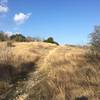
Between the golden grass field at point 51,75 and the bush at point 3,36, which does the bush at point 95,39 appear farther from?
the bush at point 3,36

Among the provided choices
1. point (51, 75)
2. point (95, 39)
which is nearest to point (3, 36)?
point (95, 39)

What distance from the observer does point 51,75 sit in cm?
1519

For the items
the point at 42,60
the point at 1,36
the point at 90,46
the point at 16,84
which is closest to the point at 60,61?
the point at 42,60

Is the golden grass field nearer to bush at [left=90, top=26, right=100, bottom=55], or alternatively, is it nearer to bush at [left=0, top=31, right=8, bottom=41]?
bush at [left=90, top=26, right=100, bottom=55]

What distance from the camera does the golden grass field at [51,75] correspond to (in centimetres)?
1355

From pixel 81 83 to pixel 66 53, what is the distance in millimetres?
5314

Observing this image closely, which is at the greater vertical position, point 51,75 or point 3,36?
point 3,36

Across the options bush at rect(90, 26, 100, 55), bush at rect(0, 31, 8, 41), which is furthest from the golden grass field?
bush at rect(0, 31, 8, 41)

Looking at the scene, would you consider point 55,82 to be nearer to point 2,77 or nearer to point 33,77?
point 33,77

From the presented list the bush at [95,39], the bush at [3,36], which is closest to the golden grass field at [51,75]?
the bush at [95,39]

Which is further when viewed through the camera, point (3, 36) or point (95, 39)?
point (3, 36)

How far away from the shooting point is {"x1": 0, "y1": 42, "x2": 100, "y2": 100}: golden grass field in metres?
13.5

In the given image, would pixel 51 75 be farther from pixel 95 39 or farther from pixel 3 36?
pixel 3 36

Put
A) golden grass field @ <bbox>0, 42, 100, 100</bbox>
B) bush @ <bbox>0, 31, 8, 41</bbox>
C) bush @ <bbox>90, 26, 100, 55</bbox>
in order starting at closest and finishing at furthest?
golden grass field @ <bbox>0, 42, 100, 100</bbox> → bush @ <bbox>90, 26, 100, 55</bbox> → bush @ <bbox>0, 31, 8, 41</bbox>
